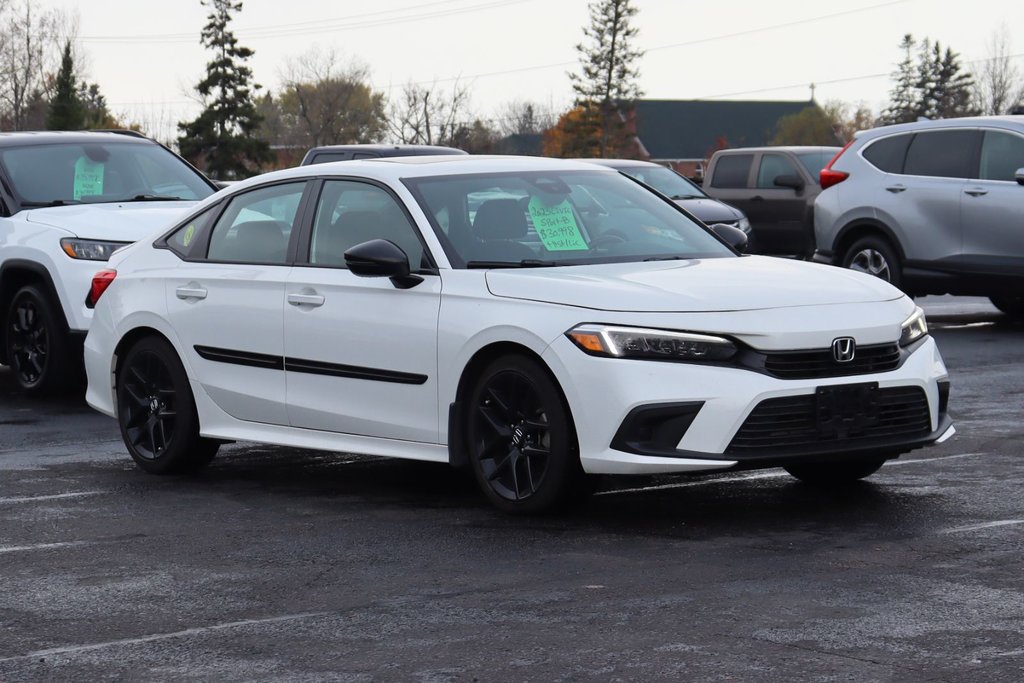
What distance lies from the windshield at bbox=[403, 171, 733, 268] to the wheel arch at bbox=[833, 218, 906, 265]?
7953mm

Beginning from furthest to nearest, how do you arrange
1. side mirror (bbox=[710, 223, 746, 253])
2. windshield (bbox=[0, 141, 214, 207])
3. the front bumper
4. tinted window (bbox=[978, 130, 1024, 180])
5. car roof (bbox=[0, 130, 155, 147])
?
1. tinted window (bbox=[978, 130, 1024, 180])
2. car roof (bbox=[0, 130, 155, 147])
3. windshield (bbox=[0, 141, 214, 207])
4. side mirror (bbox=[710, 223, 746, 253])
5. the front bumper

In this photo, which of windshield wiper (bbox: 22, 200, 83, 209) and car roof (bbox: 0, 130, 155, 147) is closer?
windshield wiper (bbox: 22, 200, 83, 209)

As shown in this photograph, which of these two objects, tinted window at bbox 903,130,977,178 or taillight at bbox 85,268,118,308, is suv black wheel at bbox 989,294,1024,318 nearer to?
tinted window at bbox 903,130,977,178

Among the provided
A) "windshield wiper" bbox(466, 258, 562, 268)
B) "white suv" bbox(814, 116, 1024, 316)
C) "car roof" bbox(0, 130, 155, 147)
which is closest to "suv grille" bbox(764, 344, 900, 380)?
"windshield wiper" bbox(466, 258, 562, 268)

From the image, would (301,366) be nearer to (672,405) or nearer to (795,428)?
(672,405)

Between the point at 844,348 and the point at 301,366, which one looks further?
the point at 301,366

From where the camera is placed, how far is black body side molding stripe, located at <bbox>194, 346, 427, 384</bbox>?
745 cm

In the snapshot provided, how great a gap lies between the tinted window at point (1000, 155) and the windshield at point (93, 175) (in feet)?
22.3

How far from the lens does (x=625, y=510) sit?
733cm

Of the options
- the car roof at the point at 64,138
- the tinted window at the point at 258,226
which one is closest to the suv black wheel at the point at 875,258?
the car roof at the point at 64,138

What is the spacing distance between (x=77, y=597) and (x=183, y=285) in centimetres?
285

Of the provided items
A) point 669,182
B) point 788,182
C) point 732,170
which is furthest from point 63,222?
point 732,170

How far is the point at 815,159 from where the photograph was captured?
25172mm

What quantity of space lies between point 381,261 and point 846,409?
206 cm
